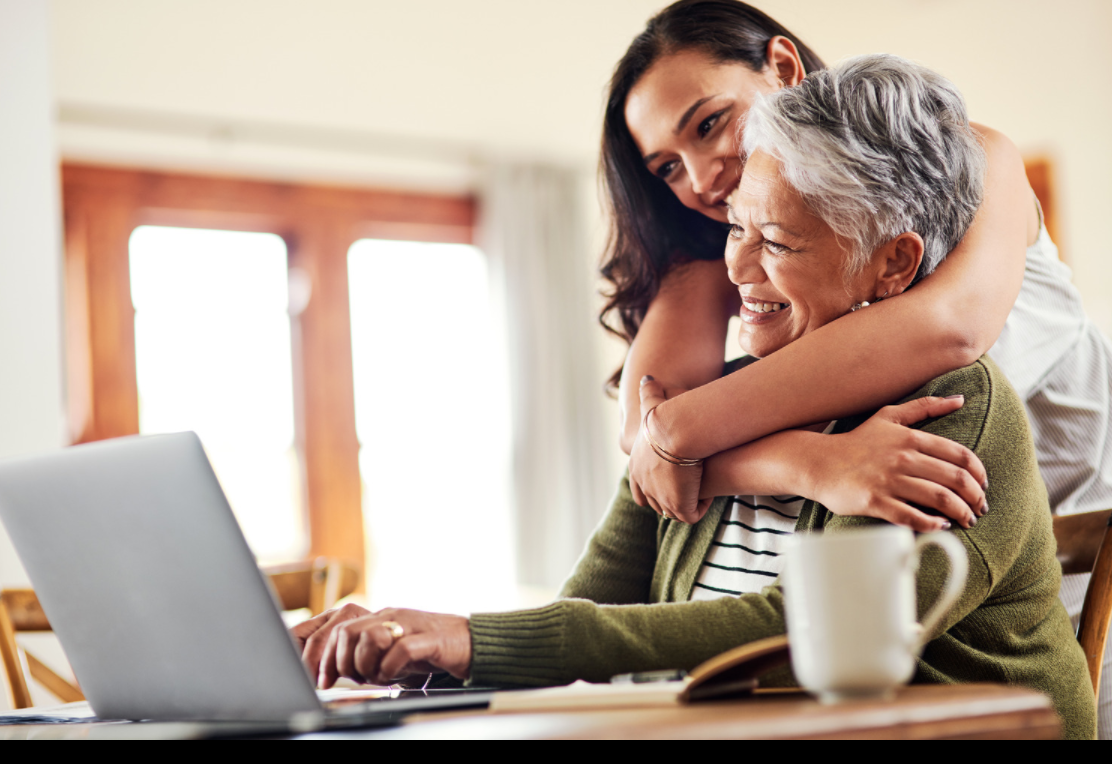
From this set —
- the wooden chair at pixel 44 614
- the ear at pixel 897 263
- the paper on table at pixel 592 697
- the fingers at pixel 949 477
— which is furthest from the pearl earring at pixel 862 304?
the wooden chair at pixel 44 614

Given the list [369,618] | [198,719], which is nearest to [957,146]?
[369,618]

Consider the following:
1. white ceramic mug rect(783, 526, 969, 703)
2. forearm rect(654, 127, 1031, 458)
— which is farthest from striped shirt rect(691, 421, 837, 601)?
white ceramic mug rect(783, 526, 969, 703)

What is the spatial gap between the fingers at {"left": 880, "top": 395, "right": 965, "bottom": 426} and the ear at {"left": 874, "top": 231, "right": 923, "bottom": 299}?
0.20m

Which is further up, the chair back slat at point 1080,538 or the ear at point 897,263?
the ear at point 897,263

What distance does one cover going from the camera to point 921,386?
1.03m

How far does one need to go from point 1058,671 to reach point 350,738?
0.71m

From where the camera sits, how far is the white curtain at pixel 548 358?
17.4 feet

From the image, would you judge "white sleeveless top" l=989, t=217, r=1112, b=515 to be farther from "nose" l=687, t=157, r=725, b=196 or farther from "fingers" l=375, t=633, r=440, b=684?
"fingers" l=375, t=633, r=440, b=684

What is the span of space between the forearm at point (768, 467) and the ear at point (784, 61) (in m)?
0.73

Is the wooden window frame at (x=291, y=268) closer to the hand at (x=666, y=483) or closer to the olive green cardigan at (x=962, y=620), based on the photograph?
the hand at (x=666, y=483)

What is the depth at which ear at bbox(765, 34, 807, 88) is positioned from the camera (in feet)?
5.11

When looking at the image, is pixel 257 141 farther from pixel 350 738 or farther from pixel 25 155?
pixel 350 738

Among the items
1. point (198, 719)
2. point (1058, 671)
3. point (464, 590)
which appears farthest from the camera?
point (464, 590)

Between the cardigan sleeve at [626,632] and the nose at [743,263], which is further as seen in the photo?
the nose at [743,263]
